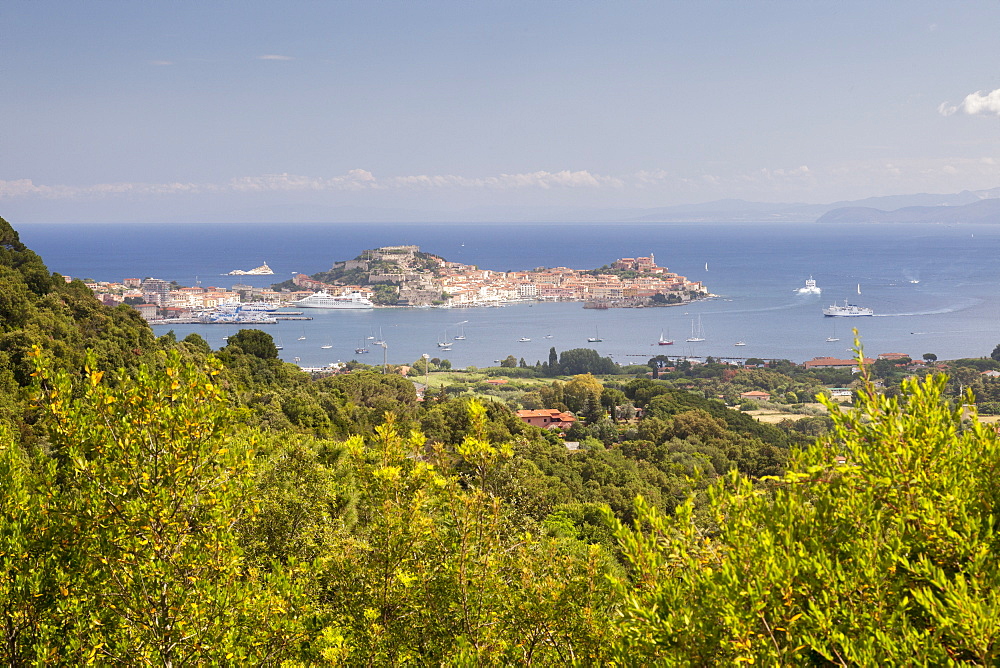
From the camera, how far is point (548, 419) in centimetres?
2072

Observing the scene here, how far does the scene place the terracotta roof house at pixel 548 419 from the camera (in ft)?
66.3

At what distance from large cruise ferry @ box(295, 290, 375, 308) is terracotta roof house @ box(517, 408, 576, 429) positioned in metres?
37.9

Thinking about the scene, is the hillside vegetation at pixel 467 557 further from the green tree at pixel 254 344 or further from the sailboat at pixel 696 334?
the sailboat at pixel 696 334

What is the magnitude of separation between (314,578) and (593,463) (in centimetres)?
1046

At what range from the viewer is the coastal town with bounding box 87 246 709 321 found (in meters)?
56.3

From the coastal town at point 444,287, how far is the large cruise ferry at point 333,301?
89 cm

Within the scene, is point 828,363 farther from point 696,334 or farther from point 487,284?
point 487,284

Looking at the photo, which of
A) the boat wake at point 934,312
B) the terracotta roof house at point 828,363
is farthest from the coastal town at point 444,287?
the terracotta roof house at point 828,363

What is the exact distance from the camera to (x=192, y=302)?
51.0m

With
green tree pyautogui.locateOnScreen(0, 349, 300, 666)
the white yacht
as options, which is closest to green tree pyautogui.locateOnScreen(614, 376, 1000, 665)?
green tree pyautogui.locateOnScreen(0, 349, 300, 666)

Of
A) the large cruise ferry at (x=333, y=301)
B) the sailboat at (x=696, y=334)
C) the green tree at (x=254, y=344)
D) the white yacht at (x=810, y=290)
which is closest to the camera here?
the green tree at (x=254, y=344)

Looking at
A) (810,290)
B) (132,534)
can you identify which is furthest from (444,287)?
(132,534)

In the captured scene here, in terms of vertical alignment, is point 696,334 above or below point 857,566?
below

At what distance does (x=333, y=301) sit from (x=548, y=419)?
39.3m
